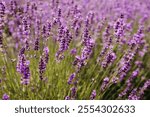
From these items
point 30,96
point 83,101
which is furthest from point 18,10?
point 83,101

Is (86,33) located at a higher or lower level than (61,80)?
higher

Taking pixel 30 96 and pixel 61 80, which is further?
pixel 61 80

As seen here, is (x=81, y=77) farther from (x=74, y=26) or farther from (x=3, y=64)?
(x=3, y=64)

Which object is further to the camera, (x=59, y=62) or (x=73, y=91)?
(x=59, y=62)

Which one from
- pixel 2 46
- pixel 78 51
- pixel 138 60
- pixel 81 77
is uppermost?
pixel 2 46

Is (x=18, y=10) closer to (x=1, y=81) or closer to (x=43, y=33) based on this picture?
(x=43, y=33)

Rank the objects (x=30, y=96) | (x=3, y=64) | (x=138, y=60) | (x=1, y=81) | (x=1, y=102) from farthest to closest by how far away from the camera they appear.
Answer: (x=138, y=60), (x=3, y=64), (x=1, y=81), (x=30, y=96), (x=1, y=102)

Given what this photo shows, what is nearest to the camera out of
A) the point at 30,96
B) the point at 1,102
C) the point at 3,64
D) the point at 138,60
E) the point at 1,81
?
the point at 1,102

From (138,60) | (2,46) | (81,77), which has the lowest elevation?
(138,60)

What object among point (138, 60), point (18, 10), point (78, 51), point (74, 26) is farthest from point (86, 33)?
point (138, 60)
